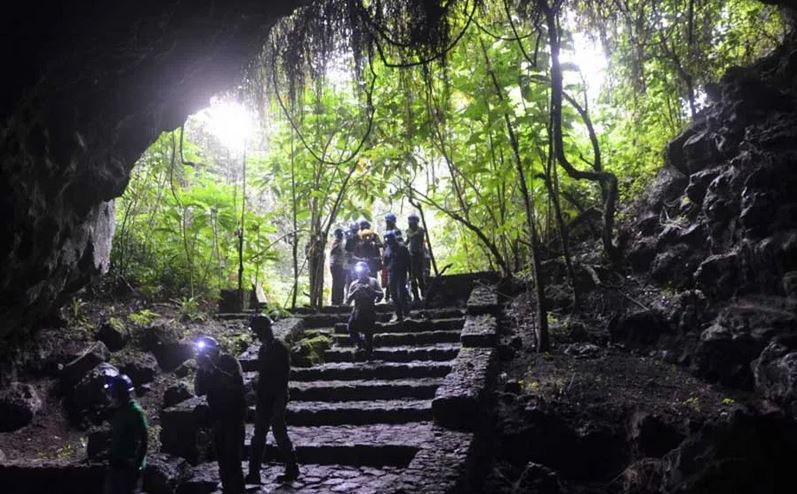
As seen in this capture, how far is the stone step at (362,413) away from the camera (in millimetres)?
7168

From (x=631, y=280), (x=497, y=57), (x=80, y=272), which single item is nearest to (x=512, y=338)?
(x=631, y=280)

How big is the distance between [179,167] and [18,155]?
6269 millimetres

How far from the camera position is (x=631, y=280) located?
9.29 metres

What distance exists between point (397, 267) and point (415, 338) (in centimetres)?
135

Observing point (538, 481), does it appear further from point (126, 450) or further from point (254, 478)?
point (126, 450)

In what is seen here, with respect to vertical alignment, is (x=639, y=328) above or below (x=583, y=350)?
above

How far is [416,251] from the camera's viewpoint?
445 inches

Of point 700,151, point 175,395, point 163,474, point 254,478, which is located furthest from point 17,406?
point 700,151

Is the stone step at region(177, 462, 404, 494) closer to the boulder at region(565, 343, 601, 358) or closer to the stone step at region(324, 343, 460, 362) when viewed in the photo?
the stone step at region(324, 343, 460, 362)

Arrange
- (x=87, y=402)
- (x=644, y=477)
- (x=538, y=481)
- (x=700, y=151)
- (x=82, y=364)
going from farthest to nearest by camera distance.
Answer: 1. (x=700, y=151)
2. (x=82, y=364)
3. (x=87, y=402)
4. (x=538, y=481)
5. (x=644, y=477)

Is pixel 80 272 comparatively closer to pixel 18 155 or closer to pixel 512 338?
pixel 18 155

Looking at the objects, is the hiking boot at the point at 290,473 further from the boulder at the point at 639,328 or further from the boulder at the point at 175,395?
the boulder at the point at 639,328

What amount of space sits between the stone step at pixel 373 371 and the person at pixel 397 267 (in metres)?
1.73

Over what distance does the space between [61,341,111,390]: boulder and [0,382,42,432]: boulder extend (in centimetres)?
47
